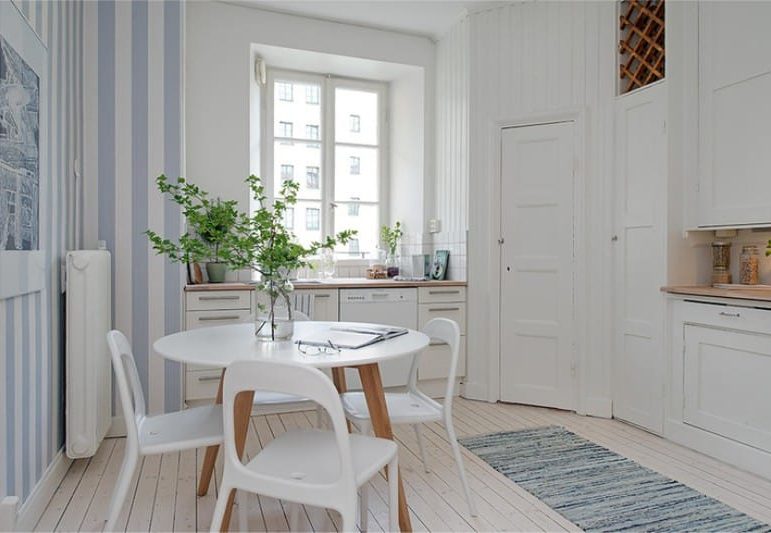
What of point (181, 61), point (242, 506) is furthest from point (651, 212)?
point (181, 61)

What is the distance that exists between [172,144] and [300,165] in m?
1.38

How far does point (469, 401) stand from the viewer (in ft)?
12.4

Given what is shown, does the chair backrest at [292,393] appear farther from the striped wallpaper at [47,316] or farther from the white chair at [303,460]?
the striped wallpaper at [47,316]

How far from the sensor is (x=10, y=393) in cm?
183

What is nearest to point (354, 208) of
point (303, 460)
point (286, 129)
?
point (286, 129)

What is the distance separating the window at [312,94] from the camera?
442 centimetres

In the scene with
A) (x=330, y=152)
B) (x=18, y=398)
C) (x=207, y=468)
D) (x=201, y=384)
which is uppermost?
(x=330, y=152)

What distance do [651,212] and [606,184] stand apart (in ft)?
1.22

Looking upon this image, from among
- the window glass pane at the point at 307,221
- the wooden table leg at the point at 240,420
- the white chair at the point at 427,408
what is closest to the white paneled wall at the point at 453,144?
the window glass pane at the point at 307,221

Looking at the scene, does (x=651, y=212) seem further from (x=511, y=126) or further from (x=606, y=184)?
(x=511, y=126)

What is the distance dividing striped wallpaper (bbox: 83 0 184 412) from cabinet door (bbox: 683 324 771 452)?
280 cm

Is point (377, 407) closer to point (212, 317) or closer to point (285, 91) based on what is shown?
point (212, 317)

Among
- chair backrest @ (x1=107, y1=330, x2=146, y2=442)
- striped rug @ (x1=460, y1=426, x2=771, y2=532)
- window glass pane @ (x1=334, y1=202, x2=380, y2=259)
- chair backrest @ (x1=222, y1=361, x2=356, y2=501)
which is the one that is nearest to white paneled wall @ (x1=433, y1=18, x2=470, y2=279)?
window glass pane @ (x1=334, y1=202, x2=380, y2=259)

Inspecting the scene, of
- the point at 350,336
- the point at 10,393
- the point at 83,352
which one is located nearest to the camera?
the point at 10,393
